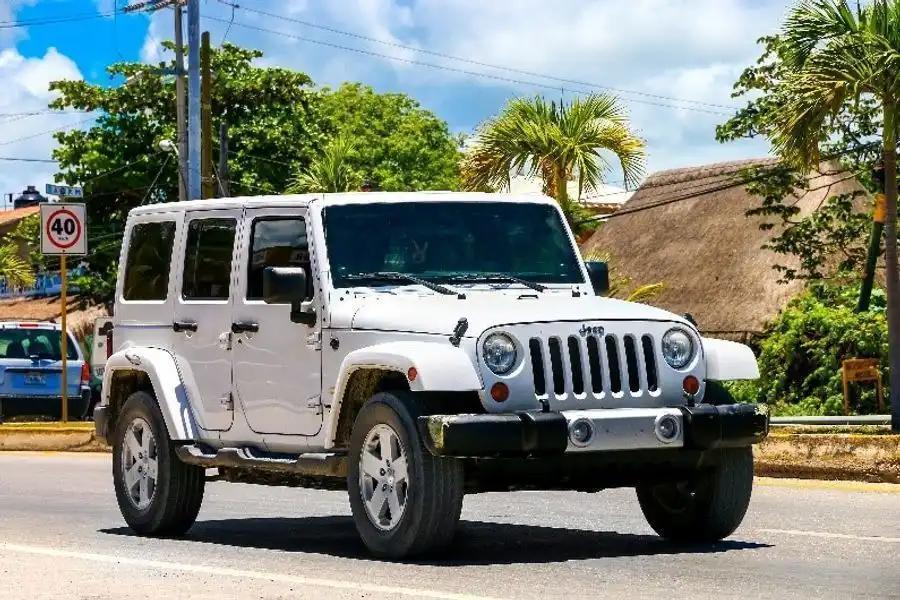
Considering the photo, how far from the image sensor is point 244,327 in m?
11.9

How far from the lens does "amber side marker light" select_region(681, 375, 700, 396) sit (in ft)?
35.0

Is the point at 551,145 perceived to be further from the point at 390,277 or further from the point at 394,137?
the point at 394,137

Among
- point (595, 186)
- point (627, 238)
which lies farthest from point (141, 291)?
point (627, 238)

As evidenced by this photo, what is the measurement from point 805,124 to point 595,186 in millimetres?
5206

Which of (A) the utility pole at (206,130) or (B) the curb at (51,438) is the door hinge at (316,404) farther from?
(A) the utility pole at (206,130)

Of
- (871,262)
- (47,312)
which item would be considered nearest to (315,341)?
(871,262)

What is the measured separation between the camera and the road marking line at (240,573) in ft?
29.4

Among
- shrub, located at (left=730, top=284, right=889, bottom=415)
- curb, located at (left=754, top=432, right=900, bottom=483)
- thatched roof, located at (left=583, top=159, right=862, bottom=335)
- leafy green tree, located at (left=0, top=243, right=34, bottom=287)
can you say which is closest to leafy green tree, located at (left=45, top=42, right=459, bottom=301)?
leafy green tree, located at (left=0, top=243, right=34, bottom=287)

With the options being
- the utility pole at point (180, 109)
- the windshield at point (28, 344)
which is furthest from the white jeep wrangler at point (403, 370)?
the utility pole at point (180, 109)

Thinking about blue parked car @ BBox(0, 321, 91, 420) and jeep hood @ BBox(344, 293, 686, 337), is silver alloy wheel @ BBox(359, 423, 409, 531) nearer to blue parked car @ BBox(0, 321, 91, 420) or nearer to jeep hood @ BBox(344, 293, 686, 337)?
jeep hood @ BBox(344, 293, 686, 337)

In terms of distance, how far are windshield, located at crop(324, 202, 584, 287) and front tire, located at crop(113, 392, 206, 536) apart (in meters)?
1.87

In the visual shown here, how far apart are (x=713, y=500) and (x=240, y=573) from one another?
269cm

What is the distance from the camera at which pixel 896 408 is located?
77.6 feet

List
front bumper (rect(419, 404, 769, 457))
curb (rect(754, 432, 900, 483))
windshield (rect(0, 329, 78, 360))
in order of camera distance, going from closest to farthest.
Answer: front bumper (rect(419, 404, 769, 457)) → curb (rect(754, 432, 900, 483)) → windshield (rect(0, 329, 78, 360))
